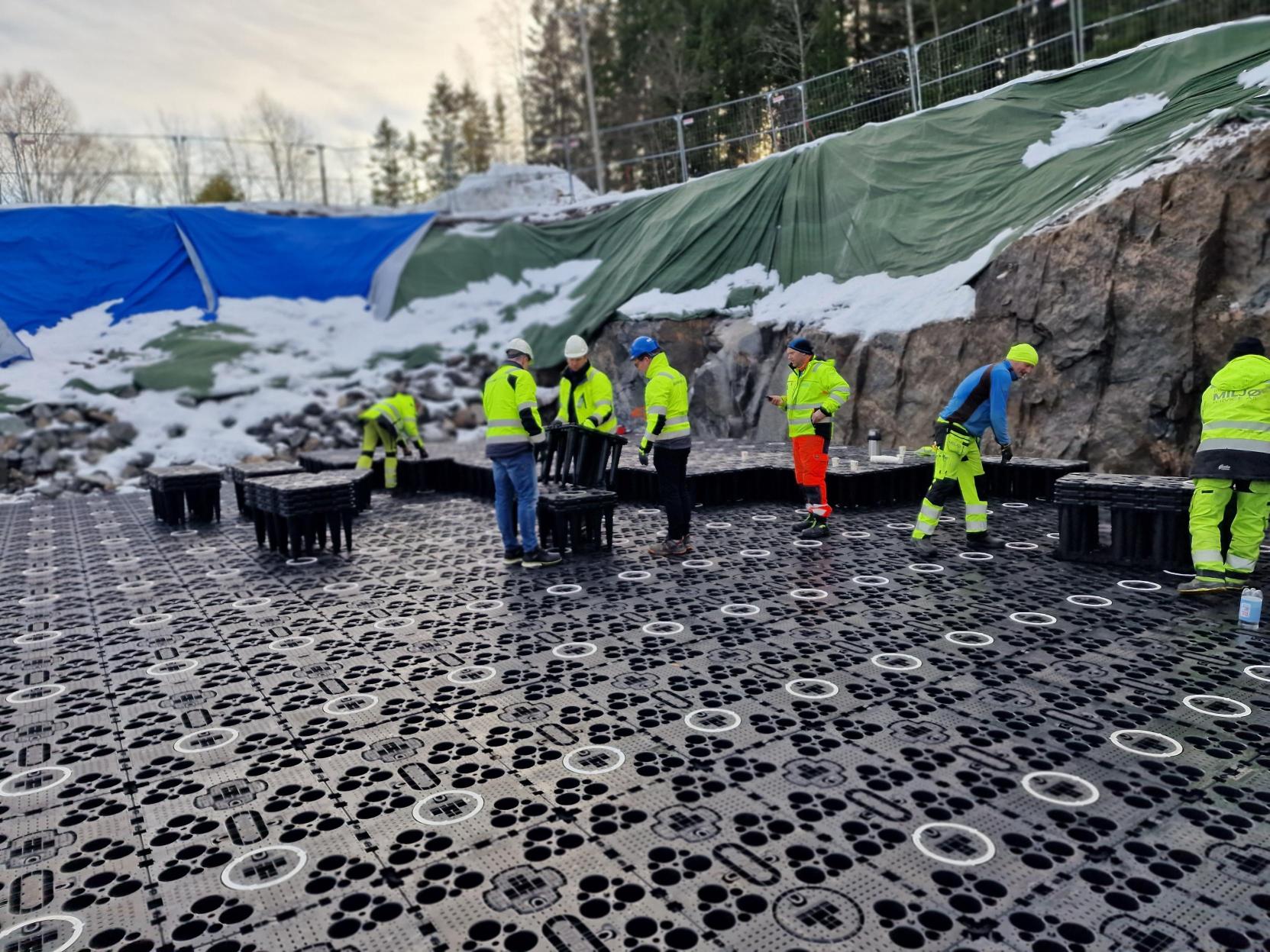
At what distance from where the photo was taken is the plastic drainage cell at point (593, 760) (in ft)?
10.8

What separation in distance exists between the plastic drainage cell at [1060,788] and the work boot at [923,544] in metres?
3.75

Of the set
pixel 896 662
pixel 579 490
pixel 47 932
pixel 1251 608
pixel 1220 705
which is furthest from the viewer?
pixel 579 490

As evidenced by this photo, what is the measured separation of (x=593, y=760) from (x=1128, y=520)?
4.83 m

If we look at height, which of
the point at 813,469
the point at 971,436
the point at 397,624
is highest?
the point at 971,436

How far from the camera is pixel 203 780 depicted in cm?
335

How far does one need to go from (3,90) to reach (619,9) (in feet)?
80.1

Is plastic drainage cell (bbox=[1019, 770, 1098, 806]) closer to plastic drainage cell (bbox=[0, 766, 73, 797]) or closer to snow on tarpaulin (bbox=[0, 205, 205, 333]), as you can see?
plastic drainage cell (bbox=[0, 766, 73, 797])

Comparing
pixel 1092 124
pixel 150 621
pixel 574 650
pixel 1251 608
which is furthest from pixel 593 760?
pixel 1092 124

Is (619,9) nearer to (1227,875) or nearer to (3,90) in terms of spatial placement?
(3,90)

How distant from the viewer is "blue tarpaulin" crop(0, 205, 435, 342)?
664 inches

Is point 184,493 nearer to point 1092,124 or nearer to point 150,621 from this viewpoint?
point 150,621

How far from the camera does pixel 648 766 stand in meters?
3.30

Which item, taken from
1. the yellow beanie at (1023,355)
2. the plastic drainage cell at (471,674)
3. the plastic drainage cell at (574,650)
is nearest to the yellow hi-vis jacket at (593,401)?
the plastic drainage cell at (574,650)

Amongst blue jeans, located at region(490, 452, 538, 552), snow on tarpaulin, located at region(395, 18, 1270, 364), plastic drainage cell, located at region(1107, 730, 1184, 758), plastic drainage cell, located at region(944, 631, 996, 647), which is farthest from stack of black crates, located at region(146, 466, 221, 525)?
plastic drainage cell, located at region(1107, 730, 1184, 758)
